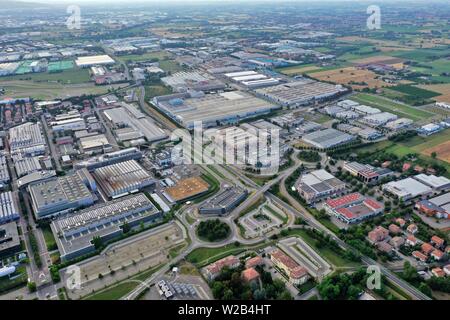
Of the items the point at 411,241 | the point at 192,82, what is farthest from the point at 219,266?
the point at 192,82

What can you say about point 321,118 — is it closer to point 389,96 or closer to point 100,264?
point 389,96

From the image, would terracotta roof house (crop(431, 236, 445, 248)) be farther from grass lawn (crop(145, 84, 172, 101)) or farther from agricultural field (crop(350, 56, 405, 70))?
agricultural field (crop(350, 56, 405, 70))

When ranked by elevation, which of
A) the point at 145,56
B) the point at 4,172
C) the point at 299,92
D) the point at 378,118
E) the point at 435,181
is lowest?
the point at 435,181

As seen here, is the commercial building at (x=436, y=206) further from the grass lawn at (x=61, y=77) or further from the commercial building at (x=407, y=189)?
the grass lawn at (x=61, y=77)

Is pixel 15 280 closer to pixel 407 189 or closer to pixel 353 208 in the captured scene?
pixel 353 208

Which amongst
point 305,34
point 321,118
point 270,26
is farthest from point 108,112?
point 270,26

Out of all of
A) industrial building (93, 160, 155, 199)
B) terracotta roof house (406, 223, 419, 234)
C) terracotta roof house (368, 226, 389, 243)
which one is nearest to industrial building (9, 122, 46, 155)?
industrial building (93, 160, 155, 199)
